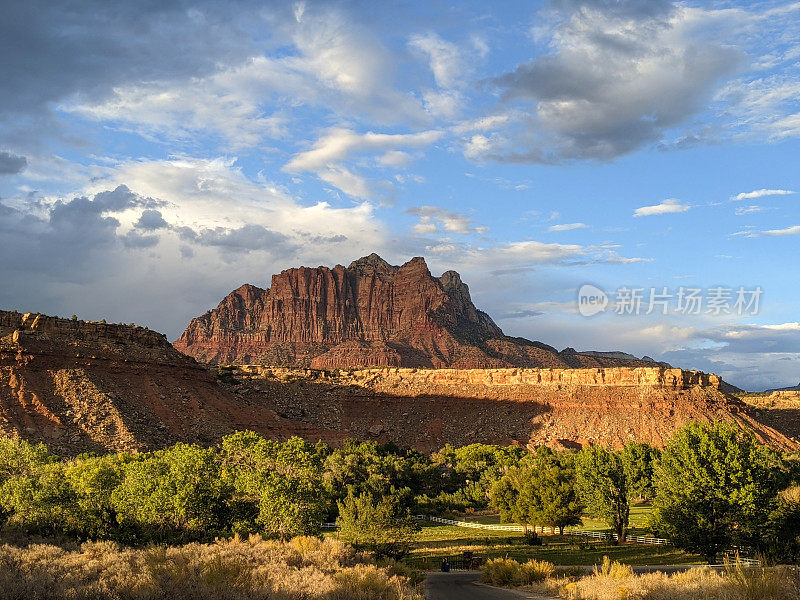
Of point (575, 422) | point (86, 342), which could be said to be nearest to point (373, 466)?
point (86, 342)

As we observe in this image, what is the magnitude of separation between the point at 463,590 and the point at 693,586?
10738 millimetres

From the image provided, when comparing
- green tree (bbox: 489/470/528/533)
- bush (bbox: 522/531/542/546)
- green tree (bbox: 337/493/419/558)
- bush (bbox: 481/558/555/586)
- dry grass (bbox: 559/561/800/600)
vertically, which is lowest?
bush (bbox: 522/531/542/546)

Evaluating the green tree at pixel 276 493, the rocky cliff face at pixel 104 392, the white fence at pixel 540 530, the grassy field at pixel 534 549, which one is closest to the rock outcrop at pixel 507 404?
the rocky cliff face at pixel 104 392

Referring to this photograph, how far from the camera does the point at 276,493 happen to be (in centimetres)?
3167

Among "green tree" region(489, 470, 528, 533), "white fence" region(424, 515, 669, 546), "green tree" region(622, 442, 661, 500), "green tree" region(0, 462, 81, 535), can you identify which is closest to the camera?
"green tree" region(0, 462, 81, 535)

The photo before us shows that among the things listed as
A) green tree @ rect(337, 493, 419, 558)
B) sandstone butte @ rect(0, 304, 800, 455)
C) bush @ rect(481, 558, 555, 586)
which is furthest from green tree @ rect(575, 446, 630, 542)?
sandstone butte @ rect(0, 304, 800, 455)

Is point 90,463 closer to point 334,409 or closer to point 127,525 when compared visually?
point 127,525

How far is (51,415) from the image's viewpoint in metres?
60.9

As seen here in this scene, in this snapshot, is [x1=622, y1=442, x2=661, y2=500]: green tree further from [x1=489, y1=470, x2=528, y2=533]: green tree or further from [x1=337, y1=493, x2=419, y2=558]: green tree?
[x1=337, y1=493, x2=419, y2=558]: green tree

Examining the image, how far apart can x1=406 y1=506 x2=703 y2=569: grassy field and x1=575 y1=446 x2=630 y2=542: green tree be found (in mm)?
2244

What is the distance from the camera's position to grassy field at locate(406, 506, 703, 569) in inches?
1454

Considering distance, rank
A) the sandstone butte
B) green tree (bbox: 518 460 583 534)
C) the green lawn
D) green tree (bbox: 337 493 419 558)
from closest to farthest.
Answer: green tree (bbox: 337 493 419 558) → green tree (bbox: 518 460 583 534) → the green lawn → the sandstone butte

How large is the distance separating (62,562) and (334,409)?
3446 inches

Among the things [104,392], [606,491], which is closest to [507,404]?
[606,491]
